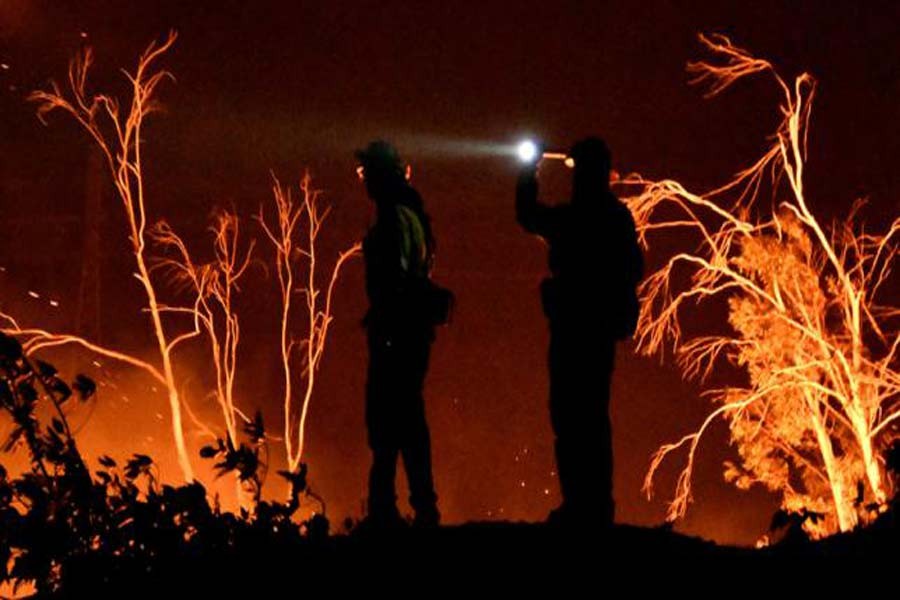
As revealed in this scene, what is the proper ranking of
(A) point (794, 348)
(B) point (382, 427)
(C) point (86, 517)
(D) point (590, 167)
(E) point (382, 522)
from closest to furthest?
(D) point (590, 167), (C) point (86, 517), (E) point (382, 522), (B) point (382, 427), (A) point (794, 348)

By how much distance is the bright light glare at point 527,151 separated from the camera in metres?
7.14

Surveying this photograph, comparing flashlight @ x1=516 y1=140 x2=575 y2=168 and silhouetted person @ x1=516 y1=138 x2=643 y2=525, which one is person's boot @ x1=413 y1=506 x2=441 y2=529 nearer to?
silhouetted person @ x1=516 y1=138 x2=643 y2=525

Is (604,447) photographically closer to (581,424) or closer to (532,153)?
(581,424)

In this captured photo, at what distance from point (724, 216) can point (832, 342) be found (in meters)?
2.70

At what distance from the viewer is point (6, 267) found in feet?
111

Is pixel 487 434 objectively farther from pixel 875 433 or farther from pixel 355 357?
pixel 875 433

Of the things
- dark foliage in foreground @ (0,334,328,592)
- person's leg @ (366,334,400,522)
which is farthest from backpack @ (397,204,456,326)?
dark foliage in foreground @ (0,334,328,592)

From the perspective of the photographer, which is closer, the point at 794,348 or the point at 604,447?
the point at 604,447

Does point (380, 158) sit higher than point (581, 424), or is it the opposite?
point (380, 158)

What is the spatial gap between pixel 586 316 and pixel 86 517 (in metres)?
2.78

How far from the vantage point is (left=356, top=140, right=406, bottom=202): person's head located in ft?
24.5

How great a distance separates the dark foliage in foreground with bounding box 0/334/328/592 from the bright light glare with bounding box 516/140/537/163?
2.18 metres

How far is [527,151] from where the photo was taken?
23.5 ft

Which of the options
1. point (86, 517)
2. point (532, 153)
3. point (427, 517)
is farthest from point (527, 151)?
point (86, 517)
